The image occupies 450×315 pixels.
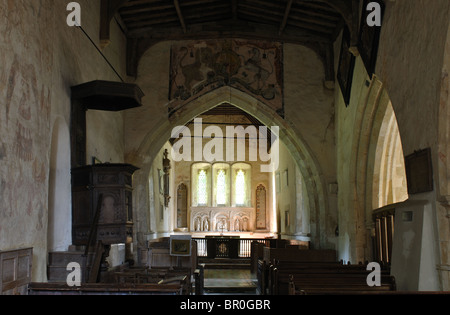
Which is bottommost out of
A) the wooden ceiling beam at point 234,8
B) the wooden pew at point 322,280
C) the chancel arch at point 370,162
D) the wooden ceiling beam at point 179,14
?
the wooden pew at point 322,280

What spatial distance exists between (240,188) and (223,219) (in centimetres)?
171

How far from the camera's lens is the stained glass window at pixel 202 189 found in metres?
22.6

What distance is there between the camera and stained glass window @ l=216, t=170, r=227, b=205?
2262 cm

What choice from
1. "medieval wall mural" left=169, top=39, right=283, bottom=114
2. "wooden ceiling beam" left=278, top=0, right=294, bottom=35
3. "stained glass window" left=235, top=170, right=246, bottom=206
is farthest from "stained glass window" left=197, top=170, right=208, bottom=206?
"wooden ceiling beam" left=278, top=0, right=294, bottom=35

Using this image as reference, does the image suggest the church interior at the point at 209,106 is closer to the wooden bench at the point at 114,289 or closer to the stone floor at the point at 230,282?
the wooden bench at the point at 114,289

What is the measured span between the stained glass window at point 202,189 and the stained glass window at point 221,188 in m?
0.54

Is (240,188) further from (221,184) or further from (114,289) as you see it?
(114,289)

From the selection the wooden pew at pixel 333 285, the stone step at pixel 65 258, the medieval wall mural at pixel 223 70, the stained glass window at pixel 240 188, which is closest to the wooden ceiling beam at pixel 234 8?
the medieval wall mural at pixel 223 70

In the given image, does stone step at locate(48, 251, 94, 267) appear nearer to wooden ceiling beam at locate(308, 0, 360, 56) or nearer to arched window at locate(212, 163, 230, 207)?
wooden ceiling beam at locate(308, 0, 360, 56)

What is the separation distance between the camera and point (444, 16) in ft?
18.3

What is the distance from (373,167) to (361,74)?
183 centimetres

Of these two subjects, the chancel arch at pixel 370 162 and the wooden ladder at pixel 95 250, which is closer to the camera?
the wooden ladder at pixel 95 250

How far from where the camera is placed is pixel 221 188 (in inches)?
898

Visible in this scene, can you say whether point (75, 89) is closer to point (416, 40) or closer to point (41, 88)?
point (41, 88)
